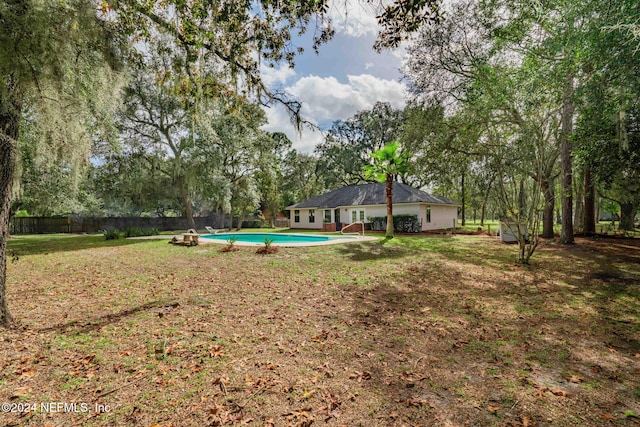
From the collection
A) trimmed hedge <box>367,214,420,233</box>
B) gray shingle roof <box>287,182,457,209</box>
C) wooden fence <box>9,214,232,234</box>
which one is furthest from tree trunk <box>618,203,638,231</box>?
wooden fence <box>9,214,232,234</box>

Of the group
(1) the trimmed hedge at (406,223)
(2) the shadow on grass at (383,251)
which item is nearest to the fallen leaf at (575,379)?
(2) the shadow on grass at (383,251)

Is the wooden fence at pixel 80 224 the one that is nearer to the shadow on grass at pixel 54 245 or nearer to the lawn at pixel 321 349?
the shadow on grass at pixel 54 245

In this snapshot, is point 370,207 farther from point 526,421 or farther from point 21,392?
point 21,392

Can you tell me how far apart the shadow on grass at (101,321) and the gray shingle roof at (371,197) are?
60.7 ft

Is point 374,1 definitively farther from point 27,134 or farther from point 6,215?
point 27,134

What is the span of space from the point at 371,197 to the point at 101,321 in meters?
21.1

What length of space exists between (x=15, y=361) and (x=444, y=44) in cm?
1587

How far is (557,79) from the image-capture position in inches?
286

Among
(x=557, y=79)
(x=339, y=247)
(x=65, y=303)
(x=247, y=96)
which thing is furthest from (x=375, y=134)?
(x=65, y=303)

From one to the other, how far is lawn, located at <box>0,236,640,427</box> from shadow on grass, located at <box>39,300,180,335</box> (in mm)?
27

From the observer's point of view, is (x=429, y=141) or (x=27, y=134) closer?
(x=27, y=134)

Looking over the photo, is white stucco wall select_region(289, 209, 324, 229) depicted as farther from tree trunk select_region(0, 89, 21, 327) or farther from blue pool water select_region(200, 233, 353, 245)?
tree trunk select_region(0, 89, 21, 327)

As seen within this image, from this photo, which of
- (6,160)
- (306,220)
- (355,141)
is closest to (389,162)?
(306,220)

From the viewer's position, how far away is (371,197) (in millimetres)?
23734
